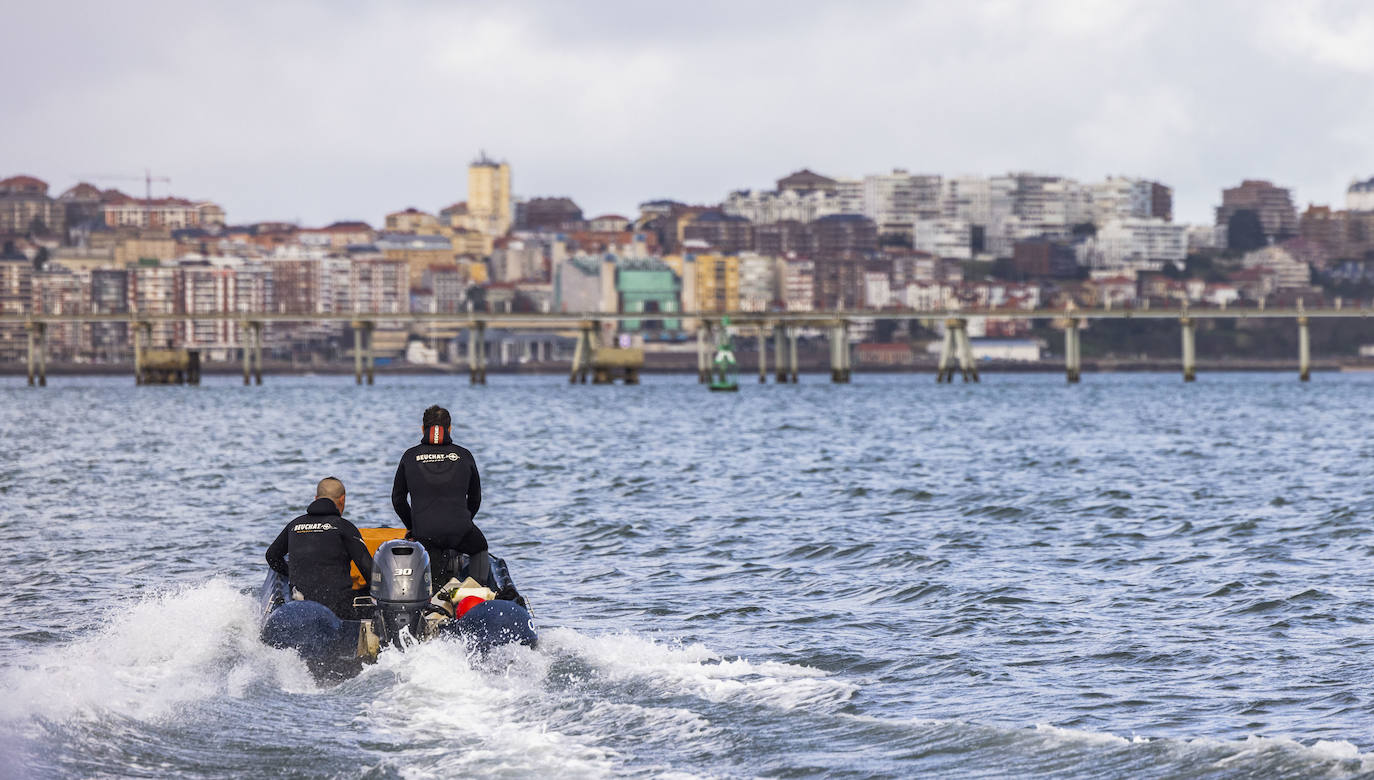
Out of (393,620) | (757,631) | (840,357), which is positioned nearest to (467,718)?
(393,620)

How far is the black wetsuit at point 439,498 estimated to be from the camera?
619 inches

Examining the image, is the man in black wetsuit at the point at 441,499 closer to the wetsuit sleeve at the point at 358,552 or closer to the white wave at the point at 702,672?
the wetsuit sleeve at the point at 358,552

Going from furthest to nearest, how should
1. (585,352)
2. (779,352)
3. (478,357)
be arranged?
(478,357), (779,352), (585,352)

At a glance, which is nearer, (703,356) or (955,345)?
(955,345)

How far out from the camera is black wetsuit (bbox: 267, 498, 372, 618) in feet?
50.3

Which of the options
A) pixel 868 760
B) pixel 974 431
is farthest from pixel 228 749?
pixel 974 431

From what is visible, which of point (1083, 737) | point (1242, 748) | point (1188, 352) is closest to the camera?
point (1242, 748)

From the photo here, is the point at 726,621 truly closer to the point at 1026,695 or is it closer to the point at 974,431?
the point at 1026,695

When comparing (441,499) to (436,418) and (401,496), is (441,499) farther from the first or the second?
(436,418)

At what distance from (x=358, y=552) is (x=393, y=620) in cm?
75

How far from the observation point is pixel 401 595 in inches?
588

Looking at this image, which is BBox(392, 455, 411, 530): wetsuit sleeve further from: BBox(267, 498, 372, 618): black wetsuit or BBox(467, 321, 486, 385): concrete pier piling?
BBox(467, 321, 486, 385): concrete pier piling

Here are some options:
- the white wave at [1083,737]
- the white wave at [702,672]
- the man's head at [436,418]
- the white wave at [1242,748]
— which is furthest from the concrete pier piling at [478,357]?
the white wave at [1242,748]

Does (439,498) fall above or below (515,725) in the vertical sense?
above
